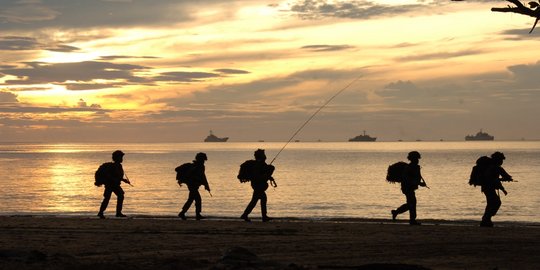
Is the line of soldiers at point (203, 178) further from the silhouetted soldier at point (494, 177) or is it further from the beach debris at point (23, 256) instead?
the beach debris at point (23, 256)

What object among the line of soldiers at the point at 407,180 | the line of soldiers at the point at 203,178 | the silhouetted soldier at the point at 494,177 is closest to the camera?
the silhouetted soldier at the point at 494,177

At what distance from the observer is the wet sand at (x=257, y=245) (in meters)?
11.4

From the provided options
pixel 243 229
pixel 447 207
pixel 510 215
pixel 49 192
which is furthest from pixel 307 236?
pixel 49 192

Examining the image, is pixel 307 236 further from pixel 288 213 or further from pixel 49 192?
pixel 49 192

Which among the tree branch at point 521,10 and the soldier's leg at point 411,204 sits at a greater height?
the tree branch at point 521,10

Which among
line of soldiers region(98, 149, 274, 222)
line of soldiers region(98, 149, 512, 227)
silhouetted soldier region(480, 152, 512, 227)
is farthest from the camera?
line of soldiers region(98, 149, 274, 222)

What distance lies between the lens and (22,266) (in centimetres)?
1088

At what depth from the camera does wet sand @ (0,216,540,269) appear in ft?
37.4

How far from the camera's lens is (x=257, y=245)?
47.8 ft

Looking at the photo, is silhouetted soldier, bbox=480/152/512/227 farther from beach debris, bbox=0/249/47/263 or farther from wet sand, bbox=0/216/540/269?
beach debris, bbox=0/249/47/263

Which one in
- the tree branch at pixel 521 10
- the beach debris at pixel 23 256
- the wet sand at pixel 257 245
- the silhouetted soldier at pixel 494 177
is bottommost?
the wet sand at pixel 257 245

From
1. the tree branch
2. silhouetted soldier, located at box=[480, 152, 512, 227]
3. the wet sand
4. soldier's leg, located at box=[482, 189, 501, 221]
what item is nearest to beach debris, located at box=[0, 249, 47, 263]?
the wet sand

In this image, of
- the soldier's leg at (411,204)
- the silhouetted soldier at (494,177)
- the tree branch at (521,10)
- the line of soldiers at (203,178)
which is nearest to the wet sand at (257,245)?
the soldier's leg at (411,204)

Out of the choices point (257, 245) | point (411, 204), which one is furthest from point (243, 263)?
point (411, 204)
